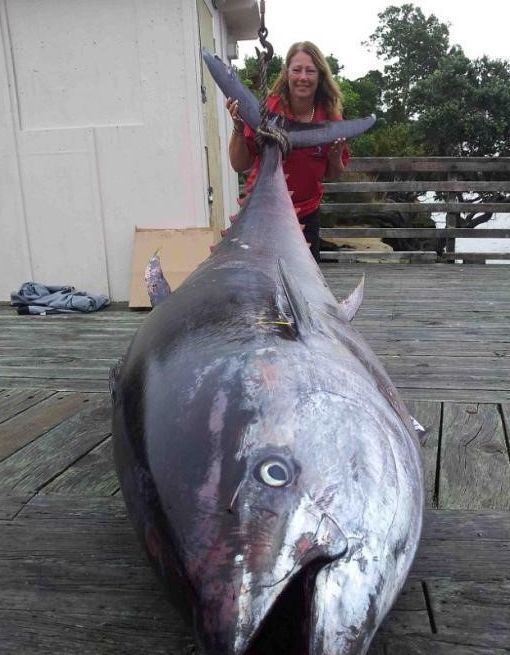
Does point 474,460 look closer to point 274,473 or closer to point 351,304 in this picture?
point 351,304

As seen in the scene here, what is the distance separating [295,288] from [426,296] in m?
3.96

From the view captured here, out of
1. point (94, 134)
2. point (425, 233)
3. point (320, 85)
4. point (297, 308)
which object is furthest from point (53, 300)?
point (425, 233)

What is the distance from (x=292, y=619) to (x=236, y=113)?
2769mm

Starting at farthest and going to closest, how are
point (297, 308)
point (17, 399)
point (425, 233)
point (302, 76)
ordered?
point (425, 233), point (302, 76), point (17, 399), point (297, 308)

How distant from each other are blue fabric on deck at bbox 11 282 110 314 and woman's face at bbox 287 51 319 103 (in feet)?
7.85

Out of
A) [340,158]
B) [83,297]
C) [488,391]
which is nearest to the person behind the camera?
[488,391]

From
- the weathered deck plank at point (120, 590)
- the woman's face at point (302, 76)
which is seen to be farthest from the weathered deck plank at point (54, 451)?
the woman's face at point (302, 76)

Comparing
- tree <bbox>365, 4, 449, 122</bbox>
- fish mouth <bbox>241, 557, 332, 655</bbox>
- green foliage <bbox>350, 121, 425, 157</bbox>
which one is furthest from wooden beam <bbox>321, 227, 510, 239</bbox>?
tree <bbox>365, 4, 449, 122</bbox>

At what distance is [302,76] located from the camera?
3289mm

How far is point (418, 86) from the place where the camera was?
52.8 feet

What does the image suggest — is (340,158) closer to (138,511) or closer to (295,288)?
(295,288)

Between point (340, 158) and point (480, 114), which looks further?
point (480, 114)

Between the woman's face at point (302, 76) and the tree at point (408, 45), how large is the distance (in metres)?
30.0

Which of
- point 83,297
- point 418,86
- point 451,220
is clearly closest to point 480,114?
point 418,86
